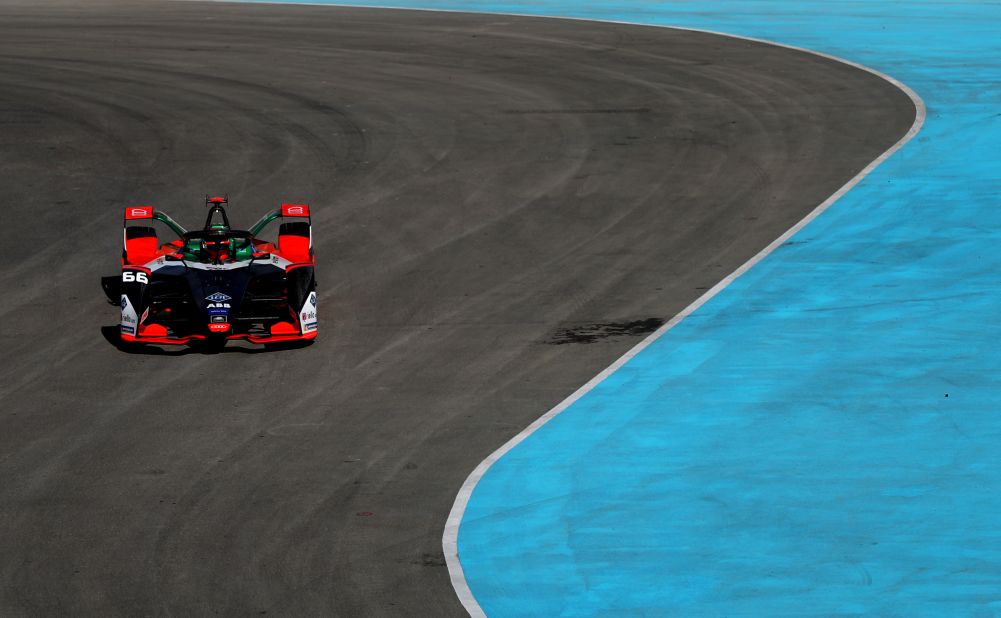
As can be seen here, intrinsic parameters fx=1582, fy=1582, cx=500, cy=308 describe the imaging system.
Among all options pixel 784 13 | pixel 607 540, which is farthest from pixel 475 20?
pixel 607 540

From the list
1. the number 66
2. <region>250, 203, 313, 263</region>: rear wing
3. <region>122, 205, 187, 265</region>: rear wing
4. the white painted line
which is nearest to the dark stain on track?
the white painted line

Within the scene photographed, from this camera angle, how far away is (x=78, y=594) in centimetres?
1267

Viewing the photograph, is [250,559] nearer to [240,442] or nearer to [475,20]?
[240,442]

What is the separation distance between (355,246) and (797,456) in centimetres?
985

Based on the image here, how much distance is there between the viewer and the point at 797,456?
50.8 ft

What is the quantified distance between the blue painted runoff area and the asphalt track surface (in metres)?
0.74

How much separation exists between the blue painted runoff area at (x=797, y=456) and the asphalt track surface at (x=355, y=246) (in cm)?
74

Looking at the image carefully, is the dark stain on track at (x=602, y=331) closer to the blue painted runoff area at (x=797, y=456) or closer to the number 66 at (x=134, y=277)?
the blue painted runoff area at (x=797, y=456)

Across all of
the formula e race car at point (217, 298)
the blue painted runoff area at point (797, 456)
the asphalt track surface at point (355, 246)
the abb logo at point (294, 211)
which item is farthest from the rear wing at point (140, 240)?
the blue painted runoff area at point (797, 456)

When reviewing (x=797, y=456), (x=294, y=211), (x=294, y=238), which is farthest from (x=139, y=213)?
(x=797, y=456)

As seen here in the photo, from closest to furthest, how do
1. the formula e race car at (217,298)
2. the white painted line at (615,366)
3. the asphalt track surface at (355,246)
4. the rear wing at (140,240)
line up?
the white painted line at (615,366), the asphalt track surface at (355,246), the formula e race car at (217,298), the rear wing at (140,240)

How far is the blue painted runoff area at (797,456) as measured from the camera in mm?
12711

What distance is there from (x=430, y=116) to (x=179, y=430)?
52.9ft

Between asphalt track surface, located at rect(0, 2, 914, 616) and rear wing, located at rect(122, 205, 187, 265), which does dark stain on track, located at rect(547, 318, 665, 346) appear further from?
rear wing, located at rect(122, 205, 187, 265)
